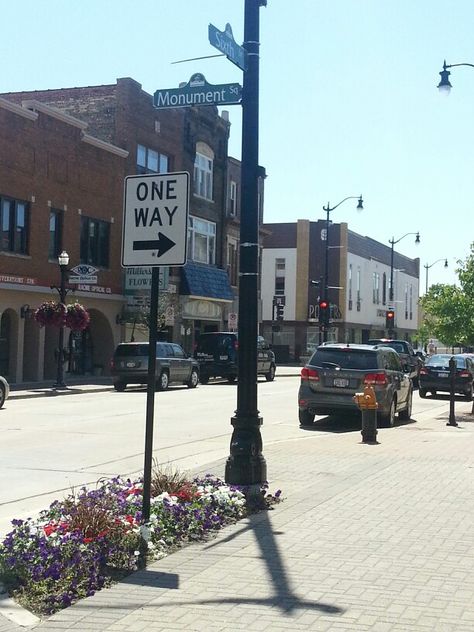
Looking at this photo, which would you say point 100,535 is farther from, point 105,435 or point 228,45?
point 105,435

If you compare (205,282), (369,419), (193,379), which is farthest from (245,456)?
(205,282)

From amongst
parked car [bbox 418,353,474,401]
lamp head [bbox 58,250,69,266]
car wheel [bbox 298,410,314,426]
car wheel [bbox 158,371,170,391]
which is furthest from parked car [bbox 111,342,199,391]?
car wheel [bbox 298,410,314,426]

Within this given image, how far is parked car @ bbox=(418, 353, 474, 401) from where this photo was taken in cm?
2792

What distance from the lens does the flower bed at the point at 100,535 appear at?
5652mm

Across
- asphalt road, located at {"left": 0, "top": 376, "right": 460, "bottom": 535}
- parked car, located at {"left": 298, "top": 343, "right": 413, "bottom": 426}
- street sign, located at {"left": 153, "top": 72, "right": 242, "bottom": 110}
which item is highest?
street sign, located at {"left": 153, "top": 72, "right": 242, "bottom": 110}

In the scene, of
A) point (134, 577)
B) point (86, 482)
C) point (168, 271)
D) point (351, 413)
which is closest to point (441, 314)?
point (351, 413)

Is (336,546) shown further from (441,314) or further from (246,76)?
(441,314)

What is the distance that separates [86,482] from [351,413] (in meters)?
8.39

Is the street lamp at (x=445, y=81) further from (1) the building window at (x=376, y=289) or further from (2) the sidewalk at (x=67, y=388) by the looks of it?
(1) the building window at (x=376, y=289)

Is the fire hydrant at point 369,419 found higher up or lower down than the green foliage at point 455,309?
lower down

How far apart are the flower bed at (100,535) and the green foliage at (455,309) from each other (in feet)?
48.7

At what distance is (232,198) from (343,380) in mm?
33585

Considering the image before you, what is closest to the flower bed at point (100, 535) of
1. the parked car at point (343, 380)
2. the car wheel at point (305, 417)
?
the parked car at point (343, 380)

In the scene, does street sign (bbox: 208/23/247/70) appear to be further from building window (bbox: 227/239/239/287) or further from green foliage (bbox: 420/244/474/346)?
building window (bbox: 227/239/239/287)
